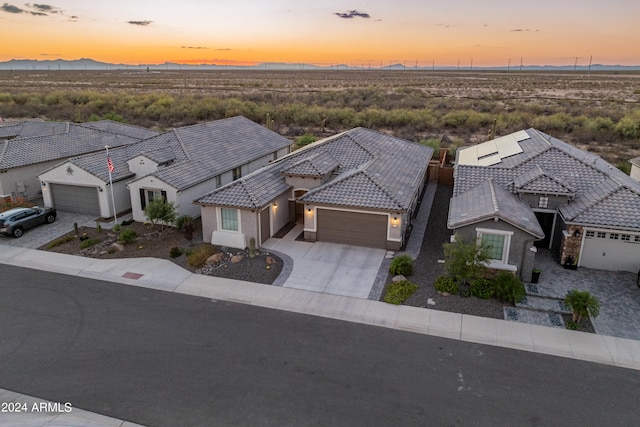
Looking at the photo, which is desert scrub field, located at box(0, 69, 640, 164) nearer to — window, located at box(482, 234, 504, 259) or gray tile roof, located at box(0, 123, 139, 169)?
gray tile roof, located at box(0, 123, 139, 169)

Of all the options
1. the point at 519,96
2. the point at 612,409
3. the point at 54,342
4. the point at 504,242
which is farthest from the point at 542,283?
the point at 519,96

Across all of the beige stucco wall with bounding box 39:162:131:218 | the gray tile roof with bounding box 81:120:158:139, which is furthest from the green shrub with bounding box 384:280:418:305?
the gray tile roof with bounding box 81:120:158:139

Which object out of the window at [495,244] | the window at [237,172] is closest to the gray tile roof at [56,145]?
the window at [237,172]

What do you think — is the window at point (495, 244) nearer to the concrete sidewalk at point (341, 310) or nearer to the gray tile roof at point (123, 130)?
the concrete sidewalk at point (341, 310)

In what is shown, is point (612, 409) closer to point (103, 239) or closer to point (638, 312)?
point (638, 312)

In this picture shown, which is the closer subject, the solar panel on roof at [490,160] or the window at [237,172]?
the solar panel on roof at [490,160]

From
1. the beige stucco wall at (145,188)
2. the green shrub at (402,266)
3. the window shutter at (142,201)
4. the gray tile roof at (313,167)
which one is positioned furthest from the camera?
the window shutter at (142,201)

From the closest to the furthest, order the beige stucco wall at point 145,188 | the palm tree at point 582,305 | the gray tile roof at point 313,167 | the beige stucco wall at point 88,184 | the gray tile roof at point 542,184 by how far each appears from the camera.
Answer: the palm tree at point 582,305
the gray tile roof at point 542,184
the gray tile roof at point 313,167
the beige stucco wall at point 145,188
the beige stucco wall at point 88,184

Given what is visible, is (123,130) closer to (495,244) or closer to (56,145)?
(56,145)

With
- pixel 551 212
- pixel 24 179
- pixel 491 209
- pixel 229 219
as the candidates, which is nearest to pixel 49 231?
pixel 24 179
